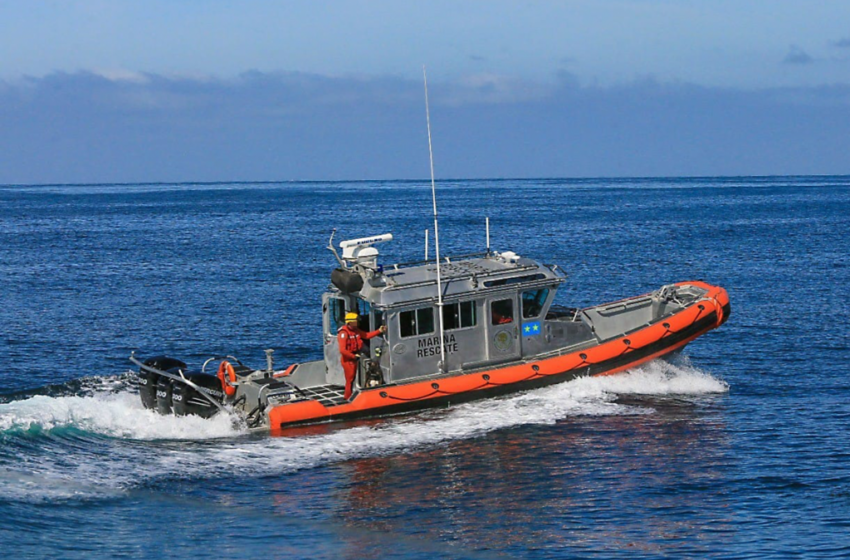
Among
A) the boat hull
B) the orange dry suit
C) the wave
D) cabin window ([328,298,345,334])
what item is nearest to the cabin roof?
the orange dry suit

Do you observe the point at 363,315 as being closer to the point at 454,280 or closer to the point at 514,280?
the point at 454,280

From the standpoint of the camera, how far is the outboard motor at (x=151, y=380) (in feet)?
60.5

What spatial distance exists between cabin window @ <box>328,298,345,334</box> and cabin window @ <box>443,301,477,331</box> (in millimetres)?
1931

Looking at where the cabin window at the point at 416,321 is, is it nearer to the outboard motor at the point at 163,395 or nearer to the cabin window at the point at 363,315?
the cabin window at the point at 363,315

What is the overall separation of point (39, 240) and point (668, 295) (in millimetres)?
51694

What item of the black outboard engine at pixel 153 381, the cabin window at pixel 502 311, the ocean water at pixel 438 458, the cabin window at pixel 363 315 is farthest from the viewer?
the cabin window at pixel 502 311

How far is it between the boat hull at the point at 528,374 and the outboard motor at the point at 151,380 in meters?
2.18

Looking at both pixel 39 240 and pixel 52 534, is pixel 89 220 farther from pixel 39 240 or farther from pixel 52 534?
pixel 52 534

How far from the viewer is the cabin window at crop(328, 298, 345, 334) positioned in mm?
19453

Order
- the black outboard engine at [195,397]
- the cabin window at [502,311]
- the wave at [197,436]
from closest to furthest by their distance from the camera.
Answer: the wave at [197,436] → the black outboard engine at [195,397] → the cabin window at [502,311]

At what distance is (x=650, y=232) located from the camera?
211 ft

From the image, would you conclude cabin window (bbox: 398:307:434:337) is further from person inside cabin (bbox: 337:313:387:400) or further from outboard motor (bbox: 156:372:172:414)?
outboard motor (bbox: 156:372:172:414)

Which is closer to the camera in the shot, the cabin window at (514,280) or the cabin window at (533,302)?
the cabin window at (514,280)

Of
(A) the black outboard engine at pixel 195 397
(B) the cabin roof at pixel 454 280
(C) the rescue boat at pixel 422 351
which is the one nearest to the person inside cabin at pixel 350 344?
(C) the rescue boat at pixel 422 351
